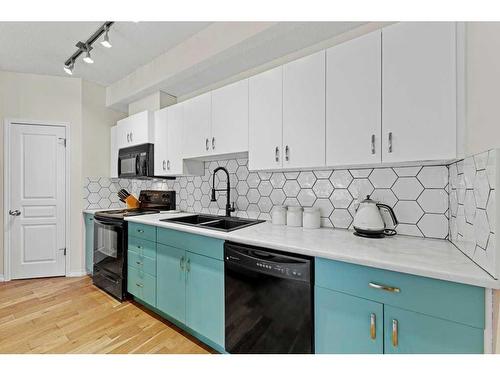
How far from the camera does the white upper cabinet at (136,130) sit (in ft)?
9.25

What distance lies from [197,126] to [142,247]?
4.13ft

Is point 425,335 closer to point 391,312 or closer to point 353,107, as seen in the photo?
point 391,312

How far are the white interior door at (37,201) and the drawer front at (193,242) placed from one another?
209cm

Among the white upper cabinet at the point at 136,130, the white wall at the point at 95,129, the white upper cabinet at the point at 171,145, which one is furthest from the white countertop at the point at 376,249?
the white wall at the point at 95,129

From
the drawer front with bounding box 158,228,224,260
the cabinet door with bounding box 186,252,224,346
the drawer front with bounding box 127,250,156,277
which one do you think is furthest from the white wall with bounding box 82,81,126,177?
the cabinet door with bounding box 186,252,224,346

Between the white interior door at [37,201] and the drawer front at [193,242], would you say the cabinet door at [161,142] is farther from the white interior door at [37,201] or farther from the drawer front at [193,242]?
the white interior door at [37,201]

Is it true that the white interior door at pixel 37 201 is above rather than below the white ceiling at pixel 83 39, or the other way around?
below

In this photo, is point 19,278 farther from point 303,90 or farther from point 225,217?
point 303,90

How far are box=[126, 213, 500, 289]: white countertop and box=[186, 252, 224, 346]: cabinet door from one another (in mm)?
234

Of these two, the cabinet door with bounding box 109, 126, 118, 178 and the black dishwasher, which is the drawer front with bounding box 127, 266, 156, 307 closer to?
the black dishwasher

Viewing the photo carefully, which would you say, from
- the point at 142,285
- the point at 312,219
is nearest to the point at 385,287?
the point at 312,219

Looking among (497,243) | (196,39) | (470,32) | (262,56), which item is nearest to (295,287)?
(497,243)

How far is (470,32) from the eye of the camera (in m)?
1.13

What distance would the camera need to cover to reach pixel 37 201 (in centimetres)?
309
